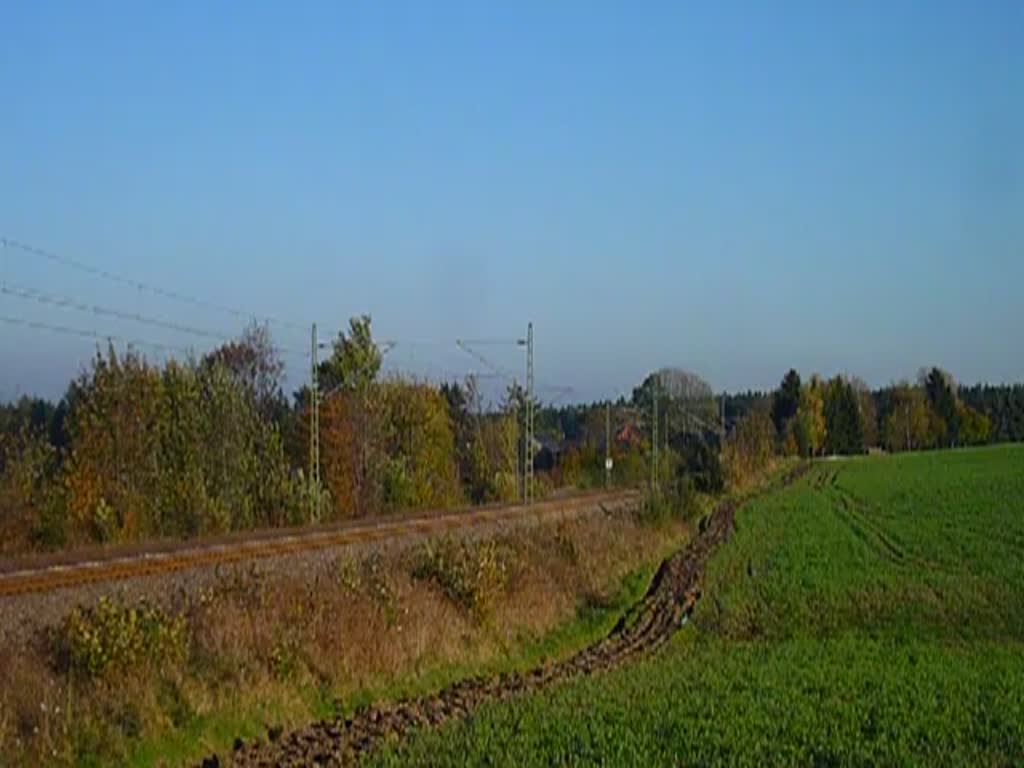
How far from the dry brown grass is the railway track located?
400 cm

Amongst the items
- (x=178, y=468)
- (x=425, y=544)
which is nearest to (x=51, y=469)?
(x=178, y=468)

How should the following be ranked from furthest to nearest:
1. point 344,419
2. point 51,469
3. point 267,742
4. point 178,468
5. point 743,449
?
1. point 743,449
2. point 344,419
3. point 178,468
4. point 51,469
5. point 267,742

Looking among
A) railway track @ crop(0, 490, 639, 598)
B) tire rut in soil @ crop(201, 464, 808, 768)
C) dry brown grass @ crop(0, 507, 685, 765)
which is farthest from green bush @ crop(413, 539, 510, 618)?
A: railway track @ crop(0, 490, 639, 598)

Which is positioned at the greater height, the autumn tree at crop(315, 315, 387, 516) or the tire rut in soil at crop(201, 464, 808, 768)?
the autumn tree at crop(315, 315, 387, 516)

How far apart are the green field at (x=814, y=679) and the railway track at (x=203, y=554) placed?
8.75 metres

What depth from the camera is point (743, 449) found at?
105 metres

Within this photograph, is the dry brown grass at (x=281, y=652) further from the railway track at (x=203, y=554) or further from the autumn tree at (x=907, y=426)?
the autumn tree at (x=907, y=426)

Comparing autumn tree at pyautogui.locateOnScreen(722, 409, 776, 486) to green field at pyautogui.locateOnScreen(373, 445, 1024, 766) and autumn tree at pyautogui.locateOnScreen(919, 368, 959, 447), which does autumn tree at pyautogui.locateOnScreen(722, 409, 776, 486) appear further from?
autumn tree at pyautogui.locateOnScreen(919, 368, 959, 447)

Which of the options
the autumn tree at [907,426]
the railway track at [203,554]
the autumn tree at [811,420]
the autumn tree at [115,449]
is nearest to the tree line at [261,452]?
the autumn tree at [115,449]

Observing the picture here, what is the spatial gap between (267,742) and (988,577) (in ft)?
81.0

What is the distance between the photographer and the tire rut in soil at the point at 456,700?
13281 mm

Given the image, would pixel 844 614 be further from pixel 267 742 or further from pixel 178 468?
pixel 178 468

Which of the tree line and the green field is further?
the tree line

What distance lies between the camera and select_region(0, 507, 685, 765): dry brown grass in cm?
1326
